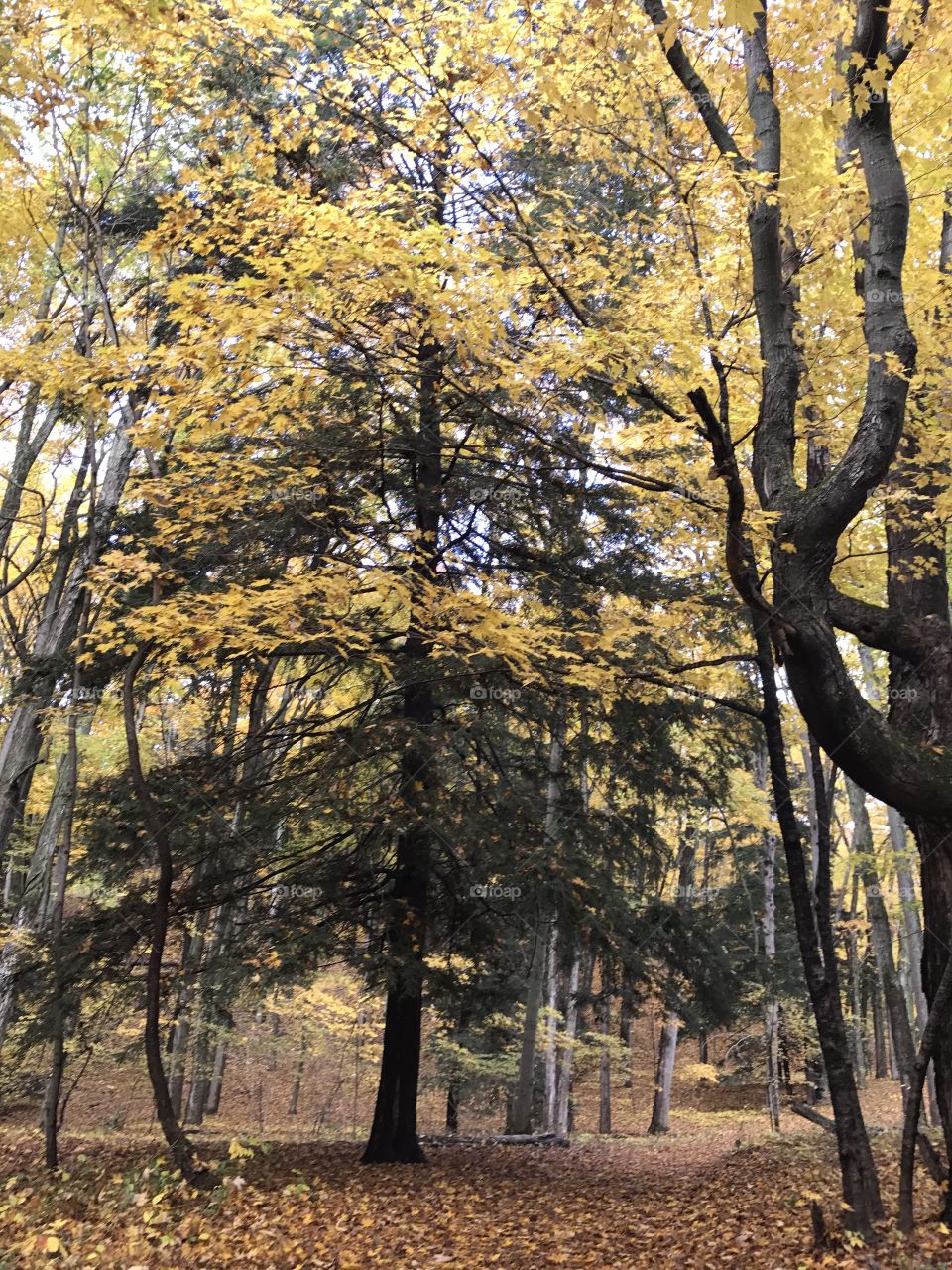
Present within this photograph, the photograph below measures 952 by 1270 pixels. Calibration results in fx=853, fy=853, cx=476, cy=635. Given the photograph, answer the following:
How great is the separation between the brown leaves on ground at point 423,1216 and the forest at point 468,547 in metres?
0.06

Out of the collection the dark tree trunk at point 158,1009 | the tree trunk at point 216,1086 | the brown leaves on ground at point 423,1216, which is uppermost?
the dark tree trunk at point 158,1009

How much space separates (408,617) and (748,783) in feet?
32.2

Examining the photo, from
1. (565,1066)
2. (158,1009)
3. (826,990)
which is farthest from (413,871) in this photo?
(565,1066)

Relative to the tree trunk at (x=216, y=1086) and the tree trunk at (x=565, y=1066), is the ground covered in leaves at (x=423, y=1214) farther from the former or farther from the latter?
the tree trunk at (x=216, y=1086)

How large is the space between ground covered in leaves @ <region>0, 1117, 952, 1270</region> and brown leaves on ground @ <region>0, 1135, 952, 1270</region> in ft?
0.05

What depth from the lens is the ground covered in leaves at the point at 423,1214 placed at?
4.76 meters

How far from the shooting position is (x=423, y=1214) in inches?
249

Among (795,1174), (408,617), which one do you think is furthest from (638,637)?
(795,1174)

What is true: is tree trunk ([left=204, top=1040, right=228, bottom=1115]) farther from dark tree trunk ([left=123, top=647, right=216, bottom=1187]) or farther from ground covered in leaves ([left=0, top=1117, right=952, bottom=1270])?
dark tree trunk ([left=123, top=647, right=216, bottom=1187])

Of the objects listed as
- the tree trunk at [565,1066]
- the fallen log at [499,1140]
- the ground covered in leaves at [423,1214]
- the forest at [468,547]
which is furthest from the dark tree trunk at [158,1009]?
the tree trunk at [565,1066]

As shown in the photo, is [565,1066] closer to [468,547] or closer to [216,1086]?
[216,1086]

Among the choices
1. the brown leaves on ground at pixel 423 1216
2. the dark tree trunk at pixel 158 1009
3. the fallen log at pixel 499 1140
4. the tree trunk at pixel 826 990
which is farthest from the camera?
the fallen log at pixel 499 1140

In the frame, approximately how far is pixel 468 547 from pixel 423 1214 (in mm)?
6263

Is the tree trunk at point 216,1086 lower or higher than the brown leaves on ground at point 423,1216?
lower
